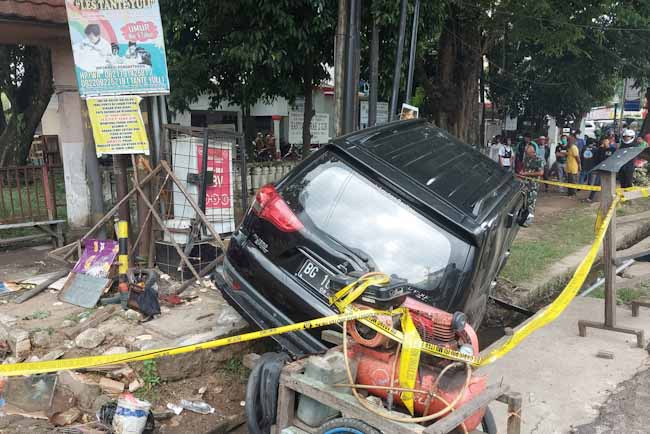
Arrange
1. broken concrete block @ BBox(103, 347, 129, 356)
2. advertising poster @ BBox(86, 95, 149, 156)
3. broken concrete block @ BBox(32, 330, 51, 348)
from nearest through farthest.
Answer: broken concrete block @ BBox(103, 347, 129, 356)
broken concrete block @ BBox(32, 330, 51, 348)
advertising poster @ BBox(86, 95, 149, 156)

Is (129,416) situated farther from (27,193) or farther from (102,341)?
(27,193)

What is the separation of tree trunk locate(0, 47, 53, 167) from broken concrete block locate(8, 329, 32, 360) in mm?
11861

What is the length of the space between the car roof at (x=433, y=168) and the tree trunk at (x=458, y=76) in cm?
782

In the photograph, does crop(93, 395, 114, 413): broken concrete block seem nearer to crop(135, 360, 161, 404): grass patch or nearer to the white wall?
crop(135, 360, 161, 404): grass patch

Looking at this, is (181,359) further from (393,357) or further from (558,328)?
(558,328)

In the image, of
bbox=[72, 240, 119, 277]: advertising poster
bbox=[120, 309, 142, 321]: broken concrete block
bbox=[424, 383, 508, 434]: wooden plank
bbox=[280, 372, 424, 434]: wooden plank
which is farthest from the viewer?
bbox=[72, 240, 119, 277]: advertising poster

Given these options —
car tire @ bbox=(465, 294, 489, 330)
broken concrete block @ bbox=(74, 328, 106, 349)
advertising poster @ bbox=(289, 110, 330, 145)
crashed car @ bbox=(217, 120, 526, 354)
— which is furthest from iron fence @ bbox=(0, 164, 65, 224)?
advertising poster @ bbox=(289, 110, 330, 145)

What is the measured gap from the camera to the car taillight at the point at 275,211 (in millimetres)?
3531

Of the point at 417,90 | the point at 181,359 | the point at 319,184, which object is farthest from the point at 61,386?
the point at 417,90

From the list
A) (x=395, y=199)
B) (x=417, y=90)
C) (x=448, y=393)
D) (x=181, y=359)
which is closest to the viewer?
(x=448, y=393)

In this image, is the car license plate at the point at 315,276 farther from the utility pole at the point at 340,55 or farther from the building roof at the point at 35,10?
the building roof at the point at 35,10

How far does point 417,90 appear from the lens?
588 inches

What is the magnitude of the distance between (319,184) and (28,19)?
450 cm

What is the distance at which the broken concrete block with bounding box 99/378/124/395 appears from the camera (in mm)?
3768
